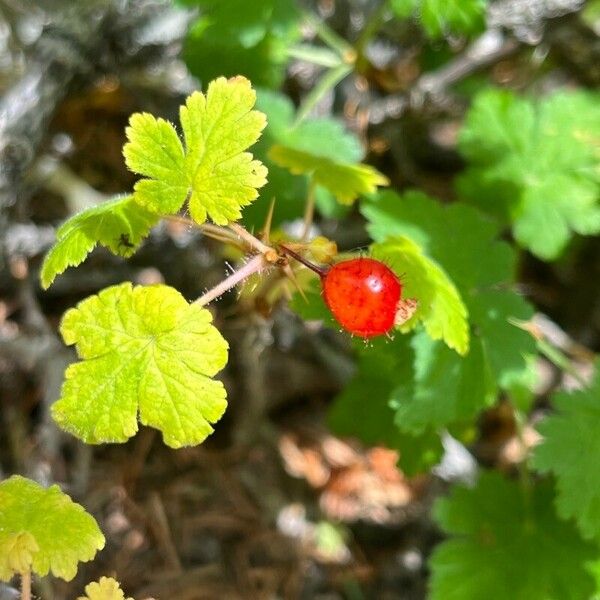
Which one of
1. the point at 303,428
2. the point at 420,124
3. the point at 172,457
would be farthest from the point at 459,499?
the point at 420,124

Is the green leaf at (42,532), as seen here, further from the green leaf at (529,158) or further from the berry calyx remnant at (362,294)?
the green leaf at (529,158)

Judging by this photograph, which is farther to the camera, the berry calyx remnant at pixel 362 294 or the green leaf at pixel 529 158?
the green leaf at pixel 529 158

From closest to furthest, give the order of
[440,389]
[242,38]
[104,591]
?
[104,591] < [440,389] < [242,38]

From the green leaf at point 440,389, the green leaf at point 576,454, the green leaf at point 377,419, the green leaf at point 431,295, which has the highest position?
the green leaf at point 431,295

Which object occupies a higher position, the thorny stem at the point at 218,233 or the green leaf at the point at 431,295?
the thorny stem at the point at 218,233

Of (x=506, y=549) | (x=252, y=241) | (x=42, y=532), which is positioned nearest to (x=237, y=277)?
(x=252, y=241)

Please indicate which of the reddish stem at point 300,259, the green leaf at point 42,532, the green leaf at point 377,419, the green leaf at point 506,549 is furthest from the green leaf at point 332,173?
the green leaf at point 506,549

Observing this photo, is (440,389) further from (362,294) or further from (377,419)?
(362,294)
